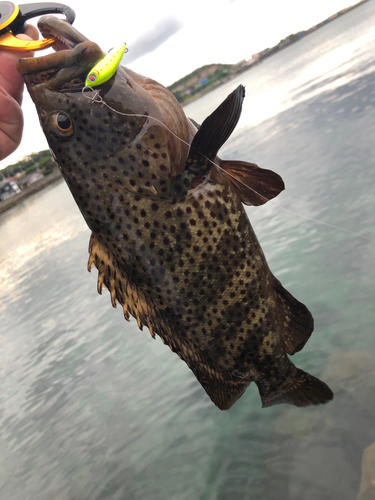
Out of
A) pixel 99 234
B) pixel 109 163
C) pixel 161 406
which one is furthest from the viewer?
pixel 161 406

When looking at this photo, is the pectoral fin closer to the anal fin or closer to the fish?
the fish

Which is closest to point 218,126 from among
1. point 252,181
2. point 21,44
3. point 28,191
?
point 252,181

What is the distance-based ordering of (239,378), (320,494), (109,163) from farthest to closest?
1. (320,494)
2. (239,378)
3. (109,163)

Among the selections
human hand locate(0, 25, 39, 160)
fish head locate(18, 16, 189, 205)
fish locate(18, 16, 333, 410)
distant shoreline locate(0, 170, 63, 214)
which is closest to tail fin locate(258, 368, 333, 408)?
fish locate(18, 16, 333, 410)

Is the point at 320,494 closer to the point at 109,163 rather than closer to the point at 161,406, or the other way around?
the point at 161,406

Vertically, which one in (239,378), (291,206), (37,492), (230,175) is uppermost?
(230,175)

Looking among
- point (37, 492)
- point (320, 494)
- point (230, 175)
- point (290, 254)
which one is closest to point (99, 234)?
point (230, 175)
